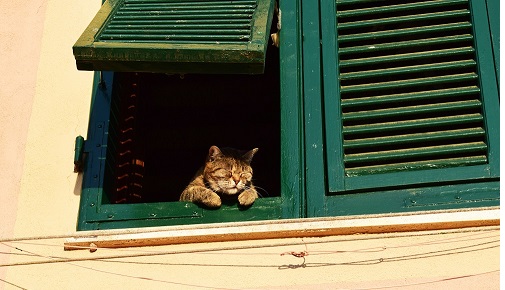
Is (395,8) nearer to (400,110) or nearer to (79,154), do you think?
(400,110)

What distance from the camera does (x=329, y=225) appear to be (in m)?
3.73

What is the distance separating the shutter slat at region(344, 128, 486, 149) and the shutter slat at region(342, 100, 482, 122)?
0.09 m

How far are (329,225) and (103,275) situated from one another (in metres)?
0.91

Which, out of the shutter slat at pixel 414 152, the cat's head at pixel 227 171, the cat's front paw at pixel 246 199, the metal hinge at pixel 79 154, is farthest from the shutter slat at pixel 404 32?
the metal hinge at pixel 79 154

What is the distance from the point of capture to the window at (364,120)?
3850mm

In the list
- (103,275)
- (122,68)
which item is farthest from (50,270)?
(122,68)

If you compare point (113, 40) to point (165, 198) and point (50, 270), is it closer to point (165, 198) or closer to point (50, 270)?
point (50, 270)

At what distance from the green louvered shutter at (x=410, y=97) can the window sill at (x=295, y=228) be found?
0.57ft

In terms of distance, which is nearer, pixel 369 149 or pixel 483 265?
pixel 483 265

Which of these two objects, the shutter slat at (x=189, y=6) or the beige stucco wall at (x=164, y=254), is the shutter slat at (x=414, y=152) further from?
the shutter slat at (x=189, y=6)

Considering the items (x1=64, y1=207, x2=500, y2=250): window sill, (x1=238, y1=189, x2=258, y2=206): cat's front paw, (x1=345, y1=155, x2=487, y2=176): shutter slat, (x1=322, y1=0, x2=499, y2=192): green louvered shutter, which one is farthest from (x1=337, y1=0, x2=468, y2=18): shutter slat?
(x1=64, y1=207, x2=500, y2=250): window sill

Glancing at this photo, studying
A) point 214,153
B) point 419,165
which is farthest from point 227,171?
point 419,165

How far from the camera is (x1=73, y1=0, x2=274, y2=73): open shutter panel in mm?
3736

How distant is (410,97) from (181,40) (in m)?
1.01
